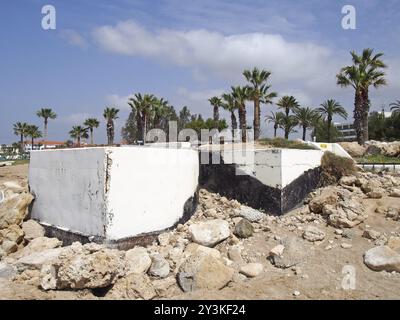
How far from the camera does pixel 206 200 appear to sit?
11.2 meters

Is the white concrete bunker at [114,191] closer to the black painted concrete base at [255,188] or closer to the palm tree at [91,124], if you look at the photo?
the black painted concrete base at [255,188]

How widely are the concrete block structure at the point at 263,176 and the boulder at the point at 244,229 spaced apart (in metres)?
1.32

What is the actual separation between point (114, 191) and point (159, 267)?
6.50ft

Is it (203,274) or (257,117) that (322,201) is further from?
(257,117)

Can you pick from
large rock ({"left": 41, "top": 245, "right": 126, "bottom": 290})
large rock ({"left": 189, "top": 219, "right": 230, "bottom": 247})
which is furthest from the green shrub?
large rock ({"left": 41, "top": 245, "right": 126, "bottom": 290})

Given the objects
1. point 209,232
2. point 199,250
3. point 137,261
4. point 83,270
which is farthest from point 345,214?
point 83,270

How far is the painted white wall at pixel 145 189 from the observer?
27.3 ft

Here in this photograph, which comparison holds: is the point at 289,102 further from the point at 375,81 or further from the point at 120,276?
the point at 120,276

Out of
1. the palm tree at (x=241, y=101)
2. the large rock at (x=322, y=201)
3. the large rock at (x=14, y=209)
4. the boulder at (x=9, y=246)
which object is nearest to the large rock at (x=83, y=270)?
the boulder at (x=9, y=246)

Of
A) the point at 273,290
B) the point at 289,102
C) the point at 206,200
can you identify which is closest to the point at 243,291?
the point at 273,290

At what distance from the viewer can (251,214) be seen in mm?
10289
